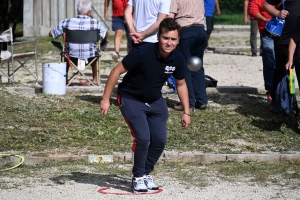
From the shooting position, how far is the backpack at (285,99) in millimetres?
9125

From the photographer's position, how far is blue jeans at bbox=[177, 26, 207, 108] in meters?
9.74

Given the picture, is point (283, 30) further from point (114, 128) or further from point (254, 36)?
point (254, 36)

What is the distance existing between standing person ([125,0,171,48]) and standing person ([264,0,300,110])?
140cm

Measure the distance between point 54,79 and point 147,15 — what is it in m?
2.57

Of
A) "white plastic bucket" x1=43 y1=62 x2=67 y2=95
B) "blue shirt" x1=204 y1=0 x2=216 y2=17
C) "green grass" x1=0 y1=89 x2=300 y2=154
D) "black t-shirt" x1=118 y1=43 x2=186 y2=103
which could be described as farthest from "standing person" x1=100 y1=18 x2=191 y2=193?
"blue shirt" x1=204 y1=0 x2=216 y2=17

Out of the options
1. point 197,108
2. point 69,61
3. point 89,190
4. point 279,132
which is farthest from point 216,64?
point 89,190

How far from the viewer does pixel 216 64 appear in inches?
625

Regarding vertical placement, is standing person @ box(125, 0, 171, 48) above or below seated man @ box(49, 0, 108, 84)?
above

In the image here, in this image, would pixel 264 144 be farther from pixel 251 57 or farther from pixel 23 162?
pixel 251 57

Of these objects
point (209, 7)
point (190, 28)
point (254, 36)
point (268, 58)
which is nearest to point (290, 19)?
point (190, 28)

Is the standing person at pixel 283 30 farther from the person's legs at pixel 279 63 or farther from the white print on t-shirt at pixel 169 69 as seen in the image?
the white print on t-shirt at pixel 169 69

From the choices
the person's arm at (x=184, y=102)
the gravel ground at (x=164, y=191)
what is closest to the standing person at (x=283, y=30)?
the gravel ground at (x=164, y=191)

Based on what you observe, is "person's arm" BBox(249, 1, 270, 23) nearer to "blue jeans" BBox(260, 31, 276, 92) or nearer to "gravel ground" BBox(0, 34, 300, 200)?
"blue jeans" BBox(260, 31, 276, 92)

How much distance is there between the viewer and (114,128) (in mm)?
9055
